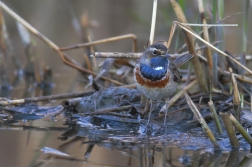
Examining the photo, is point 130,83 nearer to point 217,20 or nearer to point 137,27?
point 217,20

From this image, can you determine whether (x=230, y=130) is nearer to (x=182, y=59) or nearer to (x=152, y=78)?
(x=152, y=78)

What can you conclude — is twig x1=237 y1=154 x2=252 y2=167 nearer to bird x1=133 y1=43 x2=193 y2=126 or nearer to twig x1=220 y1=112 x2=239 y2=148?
twig x1=220 y1=112 x2=239 y2=148

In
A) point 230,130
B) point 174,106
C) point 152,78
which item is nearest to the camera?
point 230,130

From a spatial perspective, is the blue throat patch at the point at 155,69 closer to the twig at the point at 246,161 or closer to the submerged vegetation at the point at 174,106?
the submerged vegetation at the point at 174,106

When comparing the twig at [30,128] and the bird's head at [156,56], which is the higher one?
the bird's head at [156,56]

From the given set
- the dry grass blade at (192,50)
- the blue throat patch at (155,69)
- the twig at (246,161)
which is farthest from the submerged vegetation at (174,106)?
the blue throat patch at (155,69)

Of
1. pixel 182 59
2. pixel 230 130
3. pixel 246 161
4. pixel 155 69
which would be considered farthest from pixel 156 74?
pixel 246 161

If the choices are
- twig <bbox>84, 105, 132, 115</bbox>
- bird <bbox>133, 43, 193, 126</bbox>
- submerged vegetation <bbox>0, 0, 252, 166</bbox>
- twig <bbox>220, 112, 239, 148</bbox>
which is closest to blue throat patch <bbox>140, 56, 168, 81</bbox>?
bird <bbox>133, 43, 193, 126</bbox>

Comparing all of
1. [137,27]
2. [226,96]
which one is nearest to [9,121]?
[226,96]
